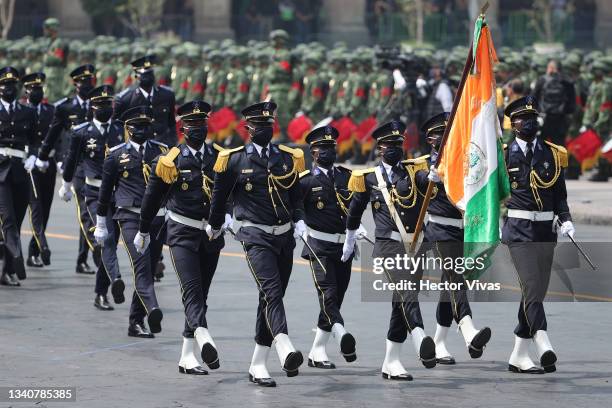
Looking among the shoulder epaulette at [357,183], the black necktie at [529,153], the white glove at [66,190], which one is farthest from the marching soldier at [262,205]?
the white glove at [66,190]

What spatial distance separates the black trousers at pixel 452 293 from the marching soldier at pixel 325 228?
0.63 metres

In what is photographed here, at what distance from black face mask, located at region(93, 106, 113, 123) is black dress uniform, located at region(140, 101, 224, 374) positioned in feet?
11.7

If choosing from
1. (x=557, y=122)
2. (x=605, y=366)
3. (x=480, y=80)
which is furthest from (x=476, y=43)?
(x=557, y=122)

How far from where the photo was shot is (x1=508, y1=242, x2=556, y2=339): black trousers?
12242 millimetres

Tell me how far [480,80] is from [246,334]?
3073 mm

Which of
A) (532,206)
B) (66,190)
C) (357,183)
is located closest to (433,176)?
(357,183)

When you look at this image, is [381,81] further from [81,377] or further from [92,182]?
[81,377]

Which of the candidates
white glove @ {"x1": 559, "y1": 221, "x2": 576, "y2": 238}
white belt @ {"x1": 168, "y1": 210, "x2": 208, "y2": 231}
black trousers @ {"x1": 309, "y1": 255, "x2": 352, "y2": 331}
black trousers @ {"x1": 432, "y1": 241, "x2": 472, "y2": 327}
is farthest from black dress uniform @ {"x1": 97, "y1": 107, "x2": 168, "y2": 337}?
white glove @ {"x1": 559, "y1": 221, "x2": 576, "y2": 238}

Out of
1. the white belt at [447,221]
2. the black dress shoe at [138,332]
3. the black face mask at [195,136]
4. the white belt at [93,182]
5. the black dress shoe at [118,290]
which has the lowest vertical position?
the black dress shoe at [138,332]

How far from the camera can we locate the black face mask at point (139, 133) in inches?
561

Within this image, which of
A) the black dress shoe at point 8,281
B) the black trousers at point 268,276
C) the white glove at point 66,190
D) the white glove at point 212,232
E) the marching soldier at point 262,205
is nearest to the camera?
the black trousers at point 268,276

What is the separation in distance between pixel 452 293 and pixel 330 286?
35.5 inches

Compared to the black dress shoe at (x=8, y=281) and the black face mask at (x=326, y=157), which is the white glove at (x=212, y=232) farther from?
the black dress shoe at (x=8, y=281)

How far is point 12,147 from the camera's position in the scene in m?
17.4
